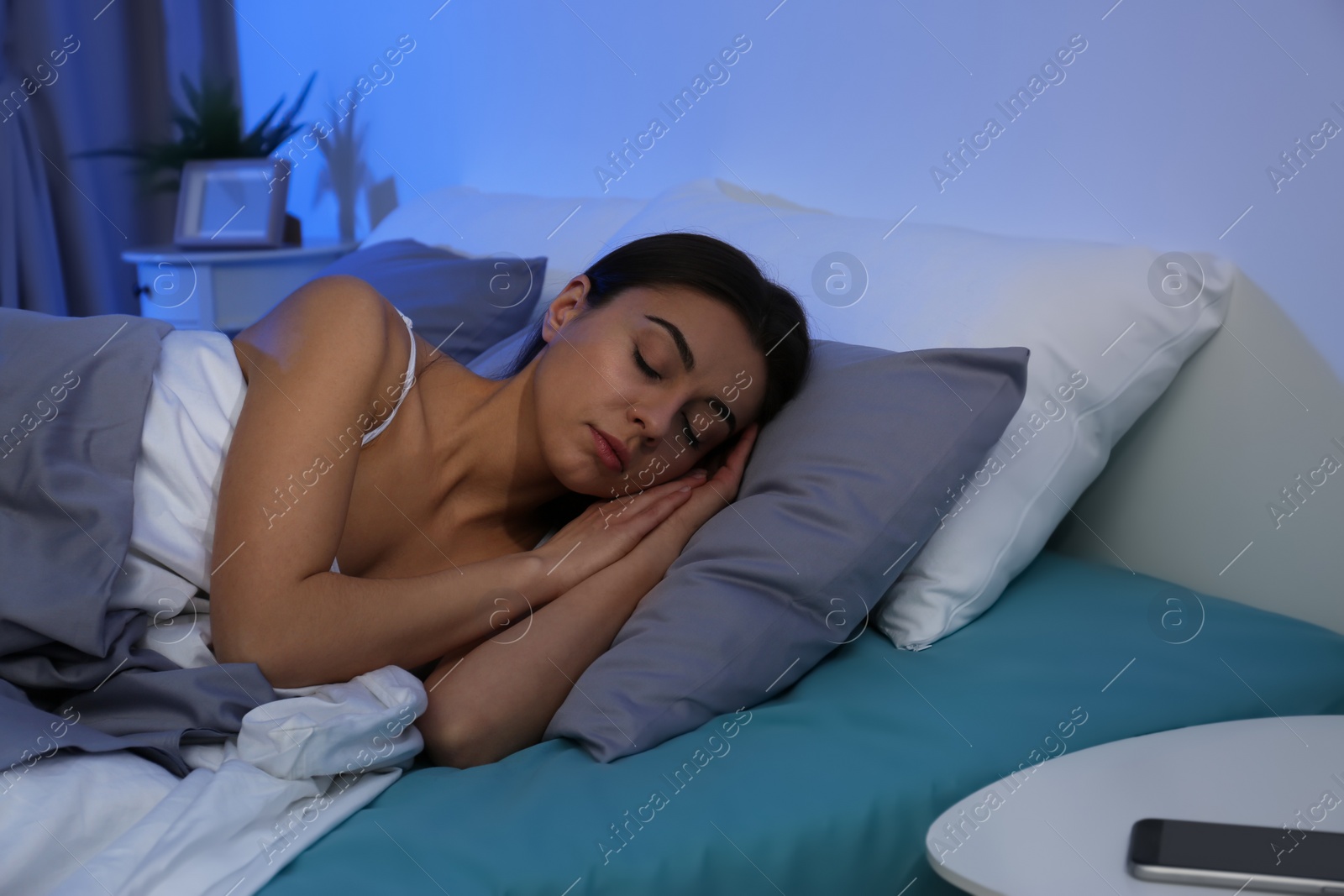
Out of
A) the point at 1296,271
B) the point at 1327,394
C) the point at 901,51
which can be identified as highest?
the point at 901,51

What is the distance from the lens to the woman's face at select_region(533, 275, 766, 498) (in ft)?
3.41

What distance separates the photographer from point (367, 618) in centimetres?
93

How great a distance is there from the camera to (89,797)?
2.36ft

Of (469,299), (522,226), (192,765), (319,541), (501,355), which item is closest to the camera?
(192,765)

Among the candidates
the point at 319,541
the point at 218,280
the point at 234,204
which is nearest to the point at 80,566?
the point at 319,541

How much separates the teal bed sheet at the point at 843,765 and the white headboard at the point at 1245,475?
61 mm

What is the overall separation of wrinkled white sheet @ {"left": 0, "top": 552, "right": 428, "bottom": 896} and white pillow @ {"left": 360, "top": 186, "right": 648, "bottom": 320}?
879 millimetres

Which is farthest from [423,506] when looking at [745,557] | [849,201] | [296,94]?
[296,94]

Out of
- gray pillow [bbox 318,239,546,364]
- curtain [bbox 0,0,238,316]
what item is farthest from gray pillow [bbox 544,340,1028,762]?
curtain [bbox 0,0,238,316]

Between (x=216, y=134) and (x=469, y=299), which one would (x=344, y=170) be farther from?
(x=469, y=299)

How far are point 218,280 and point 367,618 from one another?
1.80 metres

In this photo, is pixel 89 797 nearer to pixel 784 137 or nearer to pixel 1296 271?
pixel 1296 271

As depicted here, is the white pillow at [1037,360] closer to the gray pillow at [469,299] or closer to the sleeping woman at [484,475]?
the sleeping woman at [484,475]

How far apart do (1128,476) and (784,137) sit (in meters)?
0.74
